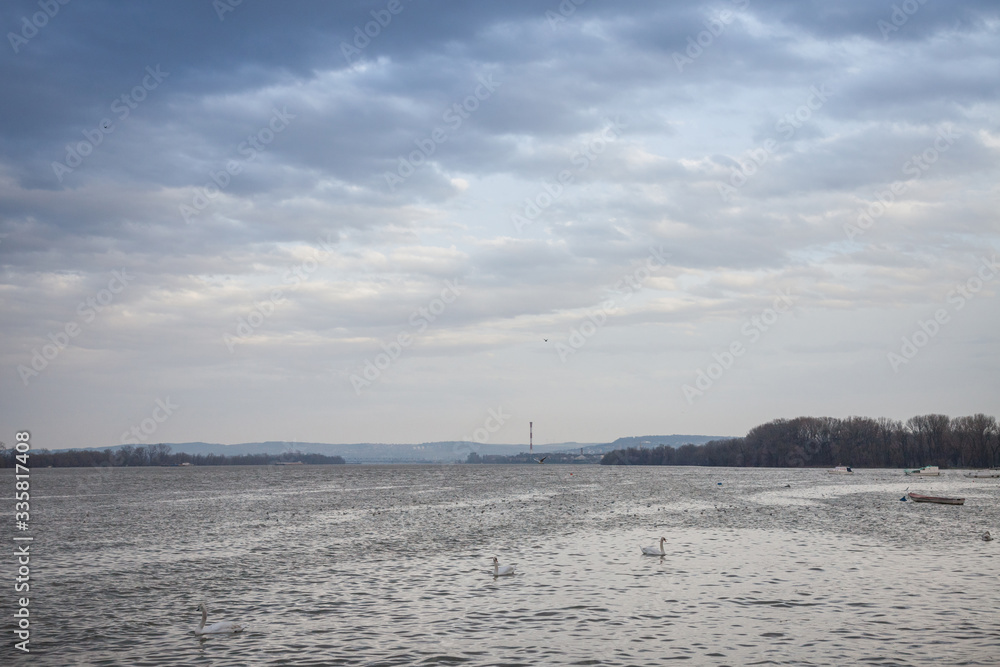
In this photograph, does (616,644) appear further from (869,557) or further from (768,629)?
(869,557)

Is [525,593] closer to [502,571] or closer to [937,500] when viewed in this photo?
[502,571]

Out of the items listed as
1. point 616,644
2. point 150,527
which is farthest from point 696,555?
→ point 150,527

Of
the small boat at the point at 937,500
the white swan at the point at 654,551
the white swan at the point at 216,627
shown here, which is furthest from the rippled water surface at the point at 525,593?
the small boat at the point at 937,500

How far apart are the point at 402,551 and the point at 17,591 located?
16.7m

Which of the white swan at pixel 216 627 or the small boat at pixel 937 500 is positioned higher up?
the white swan at pixel 216 627

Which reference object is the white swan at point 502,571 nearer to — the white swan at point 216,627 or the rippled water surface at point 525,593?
the rippled water surface at point 525,593

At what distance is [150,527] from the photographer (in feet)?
174

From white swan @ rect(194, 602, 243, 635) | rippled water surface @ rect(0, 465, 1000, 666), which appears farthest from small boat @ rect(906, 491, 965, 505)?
white swan @ rect(194, 602, 243, 635)

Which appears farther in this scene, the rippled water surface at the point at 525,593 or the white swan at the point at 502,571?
the white swan at the point at 502,571

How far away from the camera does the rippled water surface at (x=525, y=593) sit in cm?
1923

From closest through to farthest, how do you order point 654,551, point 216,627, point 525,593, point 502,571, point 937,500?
1. point 216,627
2. point 525,593
3. point 502,571
4. point 654,551
5. point 937,500

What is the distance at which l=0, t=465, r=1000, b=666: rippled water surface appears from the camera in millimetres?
19234

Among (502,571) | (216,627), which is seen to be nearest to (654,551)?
(502,571)

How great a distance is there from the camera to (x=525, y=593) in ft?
86.8
